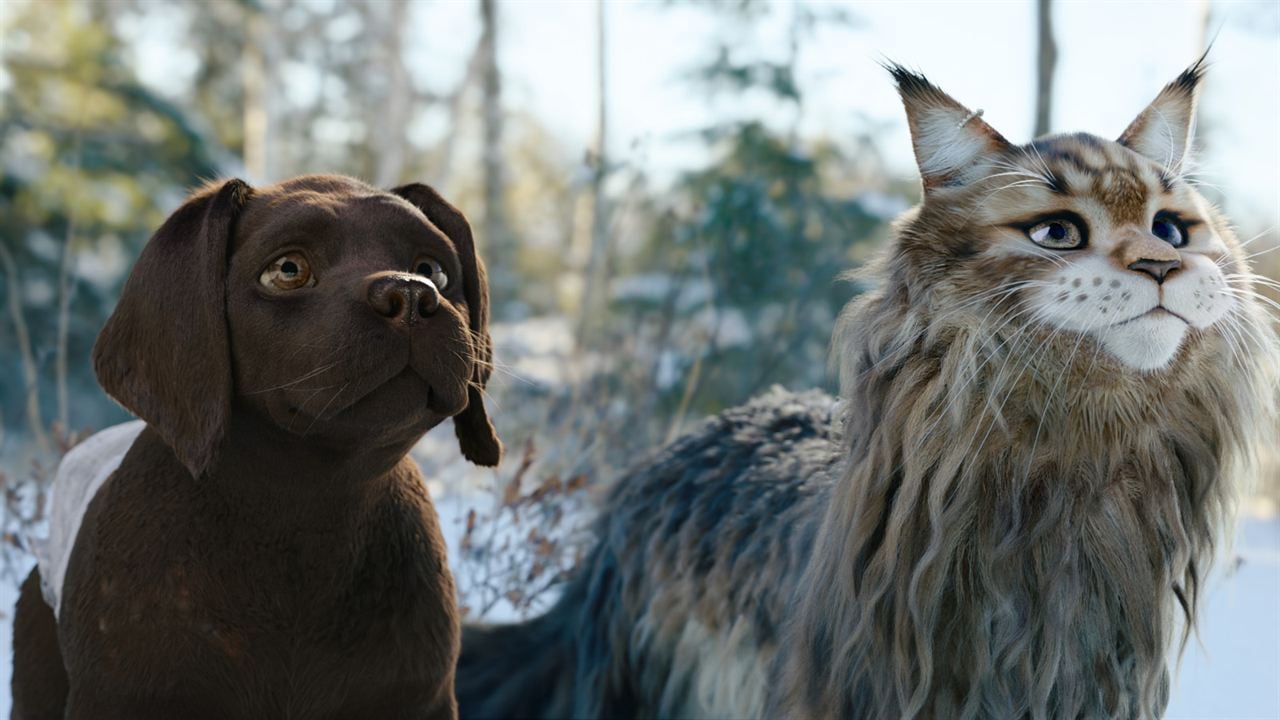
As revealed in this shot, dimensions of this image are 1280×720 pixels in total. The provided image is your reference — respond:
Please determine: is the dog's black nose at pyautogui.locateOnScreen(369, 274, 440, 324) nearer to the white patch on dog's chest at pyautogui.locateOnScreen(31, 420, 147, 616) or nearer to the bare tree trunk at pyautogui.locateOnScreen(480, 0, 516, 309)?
the white patch on dog's chest at pyautogui.locateOnScreen(31, 420, 147, 616)

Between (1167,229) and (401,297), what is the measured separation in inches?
57.9

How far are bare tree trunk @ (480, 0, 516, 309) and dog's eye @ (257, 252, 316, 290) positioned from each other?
1074 cm

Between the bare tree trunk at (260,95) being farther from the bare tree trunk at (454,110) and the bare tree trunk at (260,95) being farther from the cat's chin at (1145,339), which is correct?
the cat's chin at (1145,339)

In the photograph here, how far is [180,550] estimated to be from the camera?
2.11m

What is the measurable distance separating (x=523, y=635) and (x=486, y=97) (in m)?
10.9

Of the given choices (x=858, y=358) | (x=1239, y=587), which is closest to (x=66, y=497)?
(x=858, y=358)

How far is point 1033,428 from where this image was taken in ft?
7.24

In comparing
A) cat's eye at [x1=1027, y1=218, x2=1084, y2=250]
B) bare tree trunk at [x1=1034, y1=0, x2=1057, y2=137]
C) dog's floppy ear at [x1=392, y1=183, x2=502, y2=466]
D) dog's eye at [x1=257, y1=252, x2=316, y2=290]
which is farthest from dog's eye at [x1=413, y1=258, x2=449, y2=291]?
bare tree trunk at [x1=1034, y1=0, x2=1057, y2=137]

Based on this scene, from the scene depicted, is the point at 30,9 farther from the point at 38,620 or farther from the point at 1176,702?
the point at 1176,702

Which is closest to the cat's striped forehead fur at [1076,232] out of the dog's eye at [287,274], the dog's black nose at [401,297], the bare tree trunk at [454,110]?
the dog's black nose at [401,297]

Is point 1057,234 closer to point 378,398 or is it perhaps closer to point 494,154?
point 378,398

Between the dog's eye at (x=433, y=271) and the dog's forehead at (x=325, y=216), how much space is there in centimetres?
5

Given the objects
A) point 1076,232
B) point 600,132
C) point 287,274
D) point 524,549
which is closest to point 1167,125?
point 1076,232

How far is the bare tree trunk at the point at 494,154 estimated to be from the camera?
43.9 ft
